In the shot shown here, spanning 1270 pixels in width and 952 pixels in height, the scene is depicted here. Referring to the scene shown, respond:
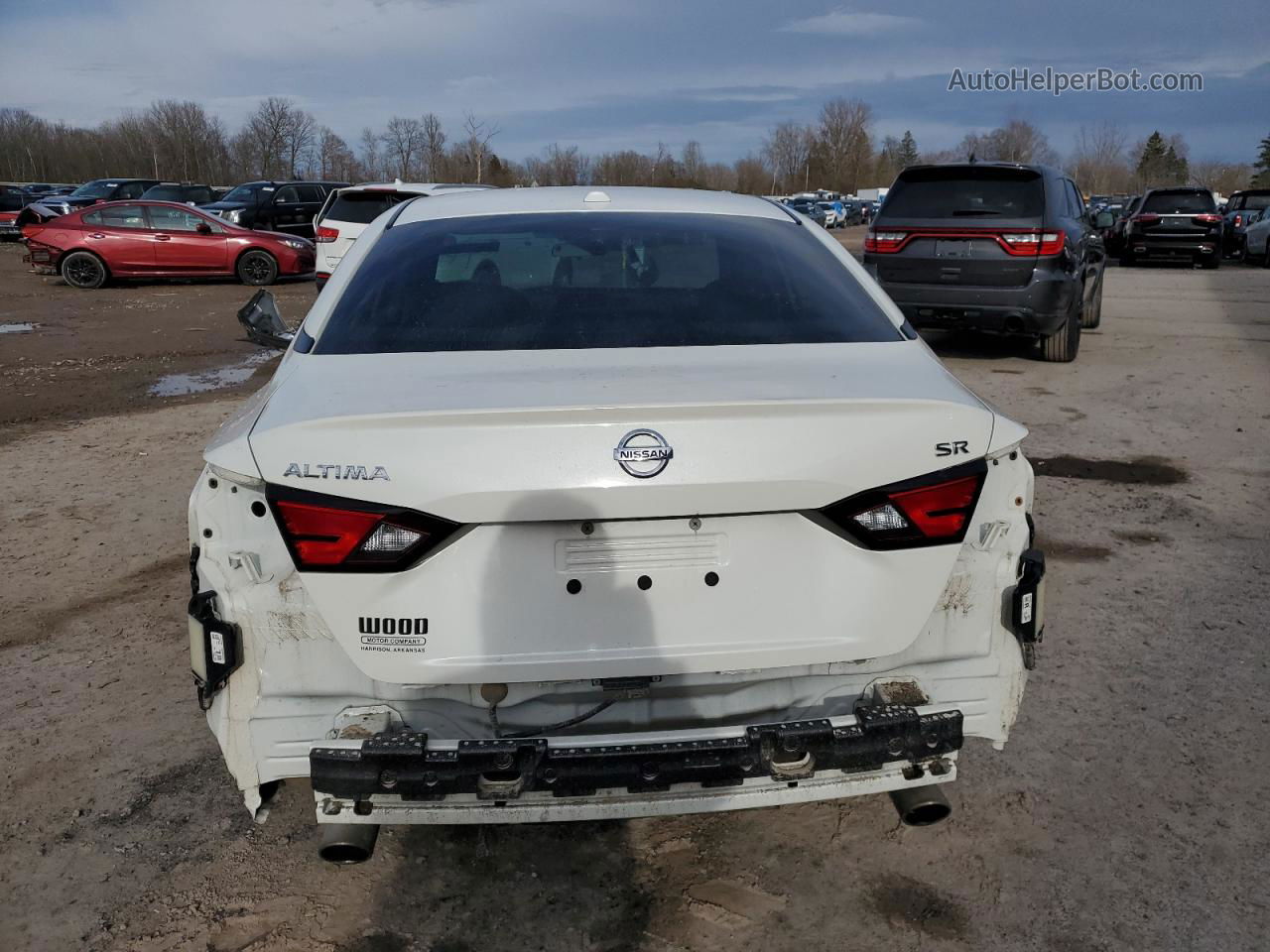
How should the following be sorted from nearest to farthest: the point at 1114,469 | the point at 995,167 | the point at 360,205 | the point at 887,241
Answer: the point at 1114,469, the point at 995,167, the point at 887,241, the point at 360,205

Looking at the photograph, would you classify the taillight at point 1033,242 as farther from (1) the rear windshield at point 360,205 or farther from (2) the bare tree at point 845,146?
(2) the bare tree at point 845,146

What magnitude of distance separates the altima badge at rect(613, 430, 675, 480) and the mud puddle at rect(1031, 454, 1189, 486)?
5012mm

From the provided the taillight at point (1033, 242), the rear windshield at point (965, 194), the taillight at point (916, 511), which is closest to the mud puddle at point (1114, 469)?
the taillight at point (1033, 242)

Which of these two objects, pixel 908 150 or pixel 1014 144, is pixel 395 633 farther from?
pixel 908 150

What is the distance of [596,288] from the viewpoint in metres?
3.11

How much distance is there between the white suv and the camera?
47.4ft

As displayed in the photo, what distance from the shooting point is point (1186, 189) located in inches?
966

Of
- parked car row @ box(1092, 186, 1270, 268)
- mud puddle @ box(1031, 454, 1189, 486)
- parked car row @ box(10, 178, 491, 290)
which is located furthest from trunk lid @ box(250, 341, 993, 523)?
parked car row @ box(1092, 186, 1270, 268)

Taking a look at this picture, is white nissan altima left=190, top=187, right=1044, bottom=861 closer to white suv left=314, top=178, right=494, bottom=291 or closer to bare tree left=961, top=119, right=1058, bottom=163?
white suv left=314, top=178, right=494, bottom=291

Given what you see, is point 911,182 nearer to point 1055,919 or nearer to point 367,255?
point 367,255

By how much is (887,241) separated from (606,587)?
28.3 ft

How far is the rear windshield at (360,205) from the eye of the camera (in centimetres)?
1479

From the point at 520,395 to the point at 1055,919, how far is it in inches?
73.4

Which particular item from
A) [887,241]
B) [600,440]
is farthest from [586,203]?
[887,241]
